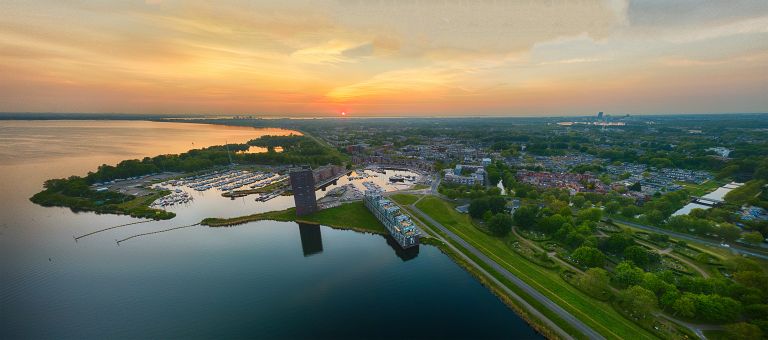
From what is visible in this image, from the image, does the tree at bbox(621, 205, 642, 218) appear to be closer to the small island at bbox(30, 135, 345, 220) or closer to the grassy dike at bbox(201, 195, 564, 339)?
the grassy dike at bbox(201, 195, 564, 339)

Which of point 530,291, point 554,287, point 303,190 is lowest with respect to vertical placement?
point 530,291

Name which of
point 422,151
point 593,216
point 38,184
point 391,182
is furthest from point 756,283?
point 38,184

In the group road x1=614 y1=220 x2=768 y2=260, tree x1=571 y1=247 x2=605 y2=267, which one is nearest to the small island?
tree x1=571 y1=247 x2=605 y2=267

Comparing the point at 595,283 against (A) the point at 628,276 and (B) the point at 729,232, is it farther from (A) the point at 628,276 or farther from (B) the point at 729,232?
(B) the point at 729,232

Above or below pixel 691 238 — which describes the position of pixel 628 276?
above

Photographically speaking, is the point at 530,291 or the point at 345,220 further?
the point at 345,220

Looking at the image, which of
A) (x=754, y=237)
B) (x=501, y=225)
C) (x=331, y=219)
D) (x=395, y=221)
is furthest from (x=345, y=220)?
(x=754, y=237)

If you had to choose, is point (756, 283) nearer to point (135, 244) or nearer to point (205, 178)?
point (135, 244)

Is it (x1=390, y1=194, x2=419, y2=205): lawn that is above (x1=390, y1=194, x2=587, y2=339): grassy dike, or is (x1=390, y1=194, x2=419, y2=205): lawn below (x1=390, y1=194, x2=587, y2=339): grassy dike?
below
